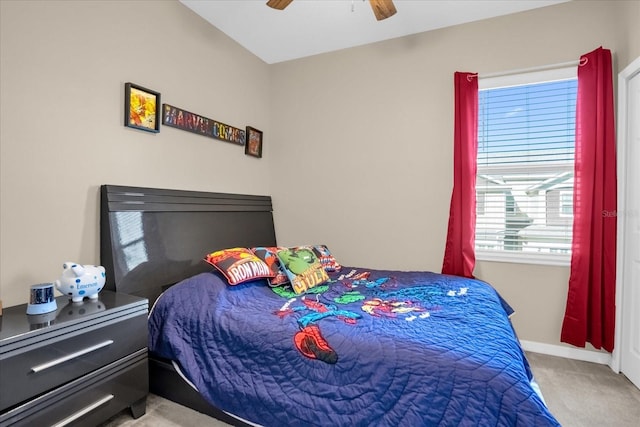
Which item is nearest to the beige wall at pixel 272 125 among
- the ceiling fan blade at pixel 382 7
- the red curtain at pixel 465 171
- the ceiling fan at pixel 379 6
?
the red curtain at pixel 465 171

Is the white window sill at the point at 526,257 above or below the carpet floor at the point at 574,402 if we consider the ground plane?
above

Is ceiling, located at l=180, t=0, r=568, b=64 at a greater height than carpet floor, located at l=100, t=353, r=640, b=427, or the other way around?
ceiling, located at l=180, t=0, r=568, b=64

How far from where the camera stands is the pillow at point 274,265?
7.36 ft

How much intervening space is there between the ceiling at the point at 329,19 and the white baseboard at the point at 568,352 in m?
2.67

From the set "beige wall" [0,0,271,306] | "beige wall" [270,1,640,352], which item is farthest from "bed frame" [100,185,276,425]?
"beige wall" [270,1,640,352]

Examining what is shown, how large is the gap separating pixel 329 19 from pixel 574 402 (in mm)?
3168

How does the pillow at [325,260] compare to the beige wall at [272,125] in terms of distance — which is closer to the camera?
the beige wall at [272,125]

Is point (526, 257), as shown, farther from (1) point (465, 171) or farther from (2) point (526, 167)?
(1) point (465, 171)

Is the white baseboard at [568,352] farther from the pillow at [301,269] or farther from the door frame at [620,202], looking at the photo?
the pillow at [301,269]

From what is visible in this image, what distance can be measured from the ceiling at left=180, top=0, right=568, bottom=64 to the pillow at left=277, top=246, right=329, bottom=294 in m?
1.88

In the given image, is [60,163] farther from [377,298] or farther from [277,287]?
[377,298]

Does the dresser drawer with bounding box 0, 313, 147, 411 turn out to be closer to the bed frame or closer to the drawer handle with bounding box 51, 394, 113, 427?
the drawer handle with bounding box 51, 394, 113, 427

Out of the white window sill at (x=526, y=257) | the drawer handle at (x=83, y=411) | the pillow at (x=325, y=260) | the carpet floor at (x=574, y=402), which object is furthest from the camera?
the pillow at (x=325, y=260)

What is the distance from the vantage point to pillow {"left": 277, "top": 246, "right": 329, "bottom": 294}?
2.19 meters
